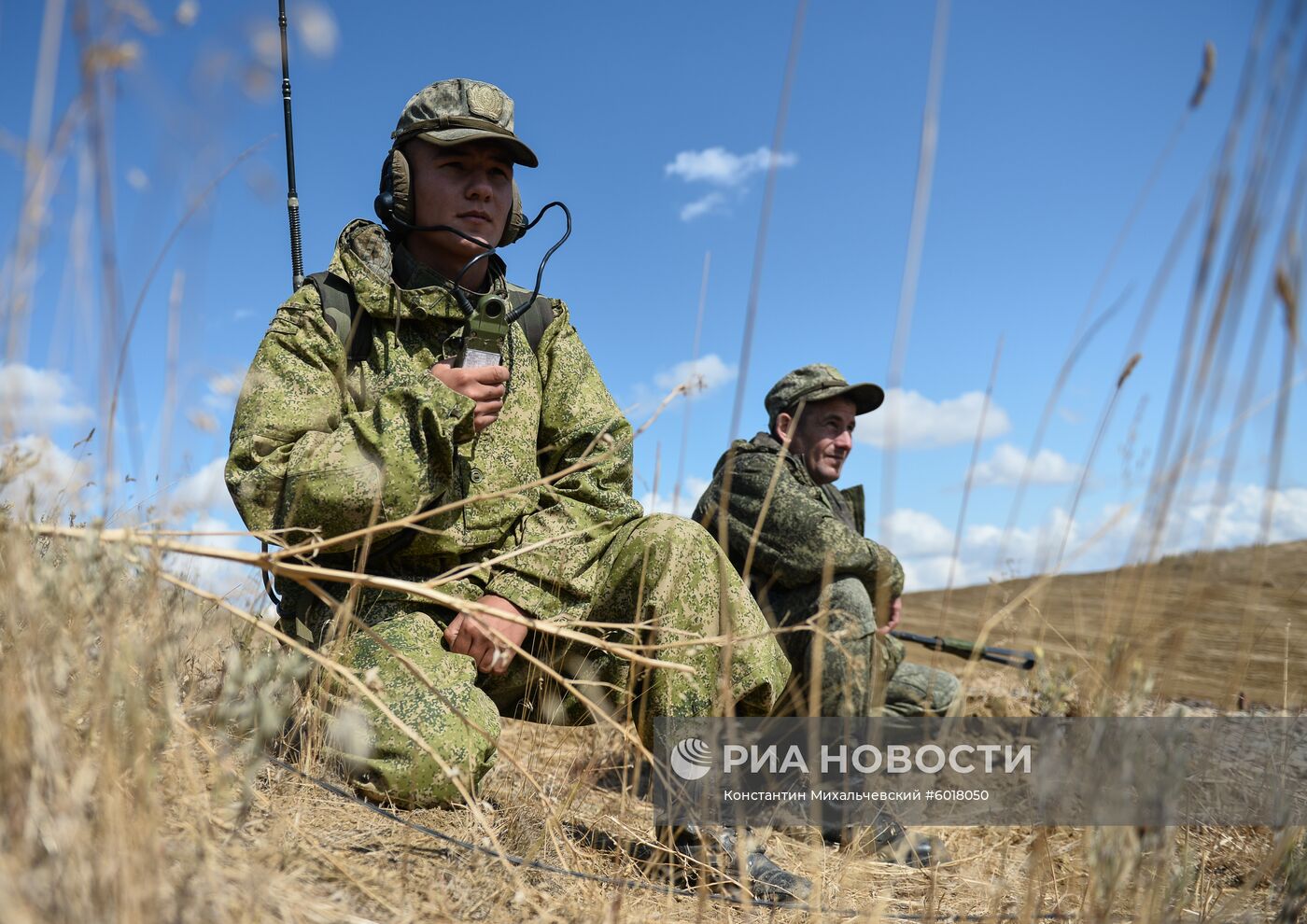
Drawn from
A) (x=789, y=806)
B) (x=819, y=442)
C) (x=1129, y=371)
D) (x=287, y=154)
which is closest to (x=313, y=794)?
(x=789, y=806)

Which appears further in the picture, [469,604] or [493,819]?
[493,819]

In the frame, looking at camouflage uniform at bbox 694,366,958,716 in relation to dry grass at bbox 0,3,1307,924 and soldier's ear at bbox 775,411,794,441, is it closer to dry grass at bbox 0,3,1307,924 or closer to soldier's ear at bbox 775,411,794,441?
soldier's ear at bbox 775,411,794,441

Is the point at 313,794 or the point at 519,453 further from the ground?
the point at 519,453

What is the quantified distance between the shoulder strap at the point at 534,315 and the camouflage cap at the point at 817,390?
181 centimetres

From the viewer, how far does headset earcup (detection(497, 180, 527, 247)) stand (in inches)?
110

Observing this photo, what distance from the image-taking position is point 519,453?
2627 mm

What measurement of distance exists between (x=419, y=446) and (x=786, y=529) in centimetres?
220

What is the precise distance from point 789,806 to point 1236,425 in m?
1.97

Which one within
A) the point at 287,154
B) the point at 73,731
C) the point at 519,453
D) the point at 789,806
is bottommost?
the point at 789,806

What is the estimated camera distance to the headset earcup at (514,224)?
2.80 metres

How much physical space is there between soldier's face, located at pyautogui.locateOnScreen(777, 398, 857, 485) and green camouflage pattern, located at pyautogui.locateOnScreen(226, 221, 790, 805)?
1.89 metres

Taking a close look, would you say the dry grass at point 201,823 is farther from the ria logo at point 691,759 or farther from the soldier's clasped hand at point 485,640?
the soldier's clasped hand at point 485,640

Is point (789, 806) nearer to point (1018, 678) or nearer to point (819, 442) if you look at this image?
point (819, 442)

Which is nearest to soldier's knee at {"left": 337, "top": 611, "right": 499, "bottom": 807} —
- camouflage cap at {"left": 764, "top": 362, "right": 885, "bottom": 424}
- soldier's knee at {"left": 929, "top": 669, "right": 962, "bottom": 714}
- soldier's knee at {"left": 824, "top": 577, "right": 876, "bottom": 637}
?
soldier's knee at {"left": 824, "top": 577, "right": 876, "bottom": 637}
